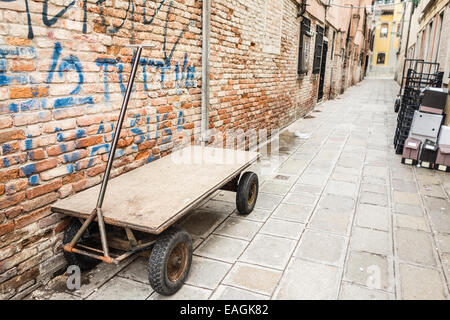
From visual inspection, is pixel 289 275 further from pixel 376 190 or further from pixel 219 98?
pixel 219 98

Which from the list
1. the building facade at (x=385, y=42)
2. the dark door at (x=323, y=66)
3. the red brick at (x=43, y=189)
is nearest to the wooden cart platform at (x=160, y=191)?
the red brick at (x=43, y=189)

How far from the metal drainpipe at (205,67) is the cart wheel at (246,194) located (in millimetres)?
1220

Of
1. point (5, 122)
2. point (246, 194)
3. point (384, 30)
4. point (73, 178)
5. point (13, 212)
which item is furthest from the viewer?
point (384, 30)

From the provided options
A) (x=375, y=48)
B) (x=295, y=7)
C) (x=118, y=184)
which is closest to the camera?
(x=118, y=184)

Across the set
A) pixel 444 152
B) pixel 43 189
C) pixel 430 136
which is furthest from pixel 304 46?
pixel 43 189

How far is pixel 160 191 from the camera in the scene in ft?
9.82

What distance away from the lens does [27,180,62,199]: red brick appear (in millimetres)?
2523

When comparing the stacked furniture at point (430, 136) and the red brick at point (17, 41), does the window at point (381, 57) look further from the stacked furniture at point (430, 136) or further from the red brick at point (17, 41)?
the red brick at point (17, 41)

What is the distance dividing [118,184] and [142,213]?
75 cm

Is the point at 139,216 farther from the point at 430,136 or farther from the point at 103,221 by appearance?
the point at 430,136

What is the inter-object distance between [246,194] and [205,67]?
2.05 m

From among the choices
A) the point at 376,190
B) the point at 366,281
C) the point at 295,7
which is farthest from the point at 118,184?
→ the point at 295,7

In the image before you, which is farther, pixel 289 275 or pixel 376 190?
pixel 376 190

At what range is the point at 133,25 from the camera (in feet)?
11.1
